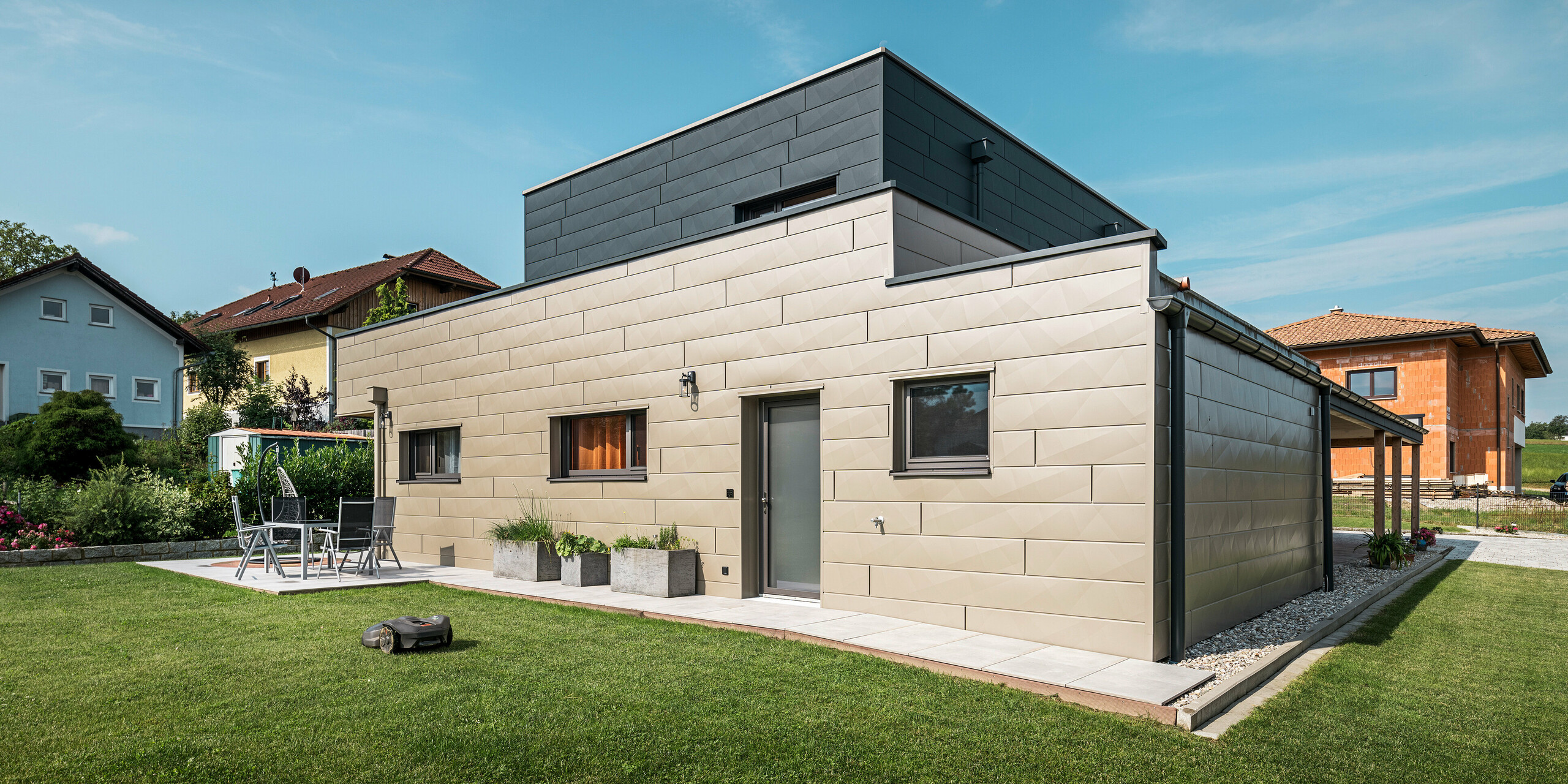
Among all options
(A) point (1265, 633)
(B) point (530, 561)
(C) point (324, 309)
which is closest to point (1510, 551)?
(A) point (1265, 633)

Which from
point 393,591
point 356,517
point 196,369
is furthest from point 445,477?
point 196,369

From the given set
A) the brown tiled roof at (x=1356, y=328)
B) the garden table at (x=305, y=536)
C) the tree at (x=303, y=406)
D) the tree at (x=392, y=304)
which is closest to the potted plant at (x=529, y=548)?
the garden table at (x=305, y=536)

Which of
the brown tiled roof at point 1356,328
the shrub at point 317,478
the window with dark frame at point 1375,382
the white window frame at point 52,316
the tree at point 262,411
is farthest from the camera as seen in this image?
the window with dark frame at point 1375,382

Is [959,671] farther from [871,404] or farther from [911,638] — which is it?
[871,404]

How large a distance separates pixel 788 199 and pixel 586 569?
4.72 m

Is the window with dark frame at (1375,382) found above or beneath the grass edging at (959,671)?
above

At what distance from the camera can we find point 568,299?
9578 mm

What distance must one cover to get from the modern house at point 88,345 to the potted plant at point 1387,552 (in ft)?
106

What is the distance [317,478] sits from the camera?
44.0 feet

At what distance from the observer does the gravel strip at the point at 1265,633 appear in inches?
211

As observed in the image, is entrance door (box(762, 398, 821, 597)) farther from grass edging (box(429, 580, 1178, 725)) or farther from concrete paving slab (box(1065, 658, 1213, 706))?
concrete paving slab (box(1065, 658, 1213, 706))

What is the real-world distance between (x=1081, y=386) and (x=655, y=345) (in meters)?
4.47

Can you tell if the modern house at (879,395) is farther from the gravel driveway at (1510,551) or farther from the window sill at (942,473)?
the gravel driveway at (1510,551)

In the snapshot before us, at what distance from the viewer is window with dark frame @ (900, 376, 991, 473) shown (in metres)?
6.38
